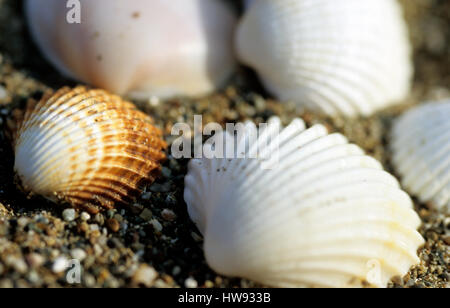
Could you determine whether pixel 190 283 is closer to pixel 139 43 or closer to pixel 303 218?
pixel 303 218

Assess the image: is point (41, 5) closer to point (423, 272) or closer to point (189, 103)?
point (189, 103)

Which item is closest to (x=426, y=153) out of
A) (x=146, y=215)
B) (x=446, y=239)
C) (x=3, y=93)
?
(x=446, y=239)

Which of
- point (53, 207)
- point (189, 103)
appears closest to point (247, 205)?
point (53, 207)

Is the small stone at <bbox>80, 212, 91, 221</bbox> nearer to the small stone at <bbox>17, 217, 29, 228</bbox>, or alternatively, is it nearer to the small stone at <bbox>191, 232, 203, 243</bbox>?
the small stone at <bbox>17, 217, 29, 228</bbox>

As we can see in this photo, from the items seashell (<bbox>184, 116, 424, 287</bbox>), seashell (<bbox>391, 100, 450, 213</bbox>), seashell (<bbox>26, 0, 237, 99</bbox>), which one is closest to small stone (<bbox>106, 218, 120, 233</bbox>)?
seashell (<bbox>184, 116, 424, 287</bbox>)

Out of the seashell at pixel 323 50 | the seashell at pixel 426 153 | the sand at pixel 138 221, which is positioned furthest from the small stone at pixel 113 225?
the seashell at pixel 426 153
